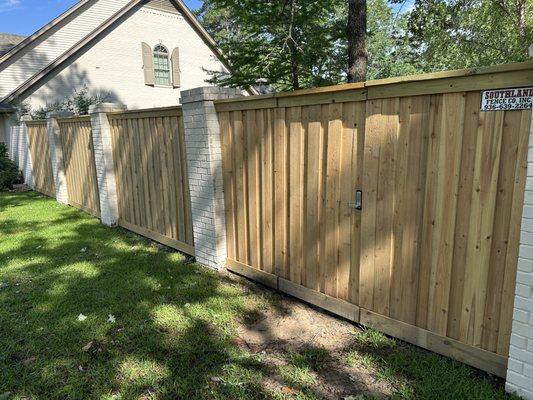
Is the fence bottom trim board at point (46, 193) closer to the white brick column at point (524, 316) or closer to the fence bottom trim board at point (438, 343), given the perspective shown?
the fence bottom trim board at point (438, 343)

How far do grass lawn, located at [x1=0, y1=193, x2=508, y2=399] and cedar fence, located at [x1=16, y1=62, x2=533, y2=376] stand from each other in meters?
0.27

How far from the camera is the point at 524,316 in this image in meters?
Result: 2.27

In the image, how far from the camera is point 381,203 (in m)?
2.95

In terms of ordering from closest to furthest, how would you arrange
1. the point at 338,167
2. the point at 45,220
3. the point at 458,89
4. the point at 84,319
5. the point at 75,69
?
the point at 458,89 → the point at 338,167 → the point at 84,319 → the point at 45,220 → the point at 75,69

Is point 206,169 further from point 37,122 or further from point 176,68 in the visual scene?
point 176,68

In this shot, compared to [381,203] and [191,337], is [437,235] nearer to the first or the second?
[381,203]

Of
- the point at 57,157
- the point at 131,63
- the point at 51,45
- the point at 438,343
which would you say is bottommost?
the point at 438,343

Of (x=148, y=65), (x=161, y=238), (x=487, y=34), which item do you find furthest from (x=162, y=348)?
(x=487, y=34)

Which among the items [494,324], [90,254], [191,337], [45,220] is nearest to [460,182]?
[494,324]

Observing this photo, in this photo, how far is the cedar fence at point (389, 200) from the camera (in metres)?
2.38

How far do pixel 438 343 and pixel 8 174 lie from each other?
→ 12762 millimetres

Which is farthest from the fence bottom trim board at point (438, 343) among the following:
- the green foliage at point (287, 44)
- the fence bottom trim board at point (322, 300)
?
the green foliage at point (287, 44)

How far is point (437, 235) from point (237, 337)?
5.87 feet

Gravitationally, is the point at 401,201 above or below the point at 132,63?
below
